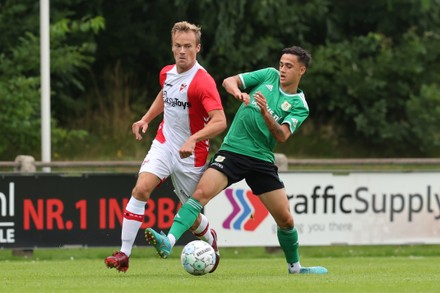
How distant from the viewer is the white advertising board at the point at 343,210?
16.4 metres

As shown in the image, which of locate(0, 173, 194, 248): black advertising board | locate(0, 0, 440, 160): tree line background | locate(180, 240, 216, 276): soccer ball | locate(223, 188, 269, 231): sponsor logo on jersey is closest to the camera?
locate(180, 240, 216, 276): soccer ball

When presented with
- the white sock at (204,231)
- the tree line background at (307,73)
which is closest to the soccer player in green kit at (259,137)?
the white sock at (204,231)

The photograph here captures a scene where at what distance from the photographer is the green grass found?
10.2 m

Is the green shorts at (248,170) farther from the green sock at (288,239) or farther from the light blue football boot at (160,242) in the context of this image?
the light blue football boot at (160,242)

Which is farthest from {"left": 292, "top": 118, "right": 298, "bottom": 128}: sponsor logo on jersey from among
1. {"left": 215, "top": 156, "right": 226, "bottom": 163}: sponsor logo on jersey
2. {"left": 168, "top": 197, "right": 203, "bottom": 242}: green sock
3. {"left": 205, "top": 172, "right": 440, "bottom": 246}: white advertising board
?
{"left": 205, "top": 172, "right": 440, "bottom": 246}: white advertising board

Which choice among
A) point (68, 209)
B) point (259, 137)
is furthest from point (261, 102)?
point (68, 209)

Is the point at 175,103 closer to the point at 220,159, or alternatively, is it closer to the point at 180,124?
the point at 180,124

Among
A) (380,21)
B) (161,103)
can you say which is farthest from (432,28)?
(161,103)

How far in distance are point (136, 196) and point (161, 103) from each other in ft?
3.14

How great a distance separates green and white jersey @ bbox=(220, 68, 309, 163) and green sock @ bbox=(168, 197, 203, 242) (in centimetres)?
61

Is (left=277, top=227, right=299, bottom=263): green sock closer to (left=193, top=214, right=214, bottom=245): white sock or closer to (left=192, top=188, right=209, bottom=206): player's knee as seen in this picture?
(left=193, top=214, right=214, bottom=245): white sock

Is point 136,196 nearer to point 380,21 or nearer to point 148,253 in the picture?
point 148,253

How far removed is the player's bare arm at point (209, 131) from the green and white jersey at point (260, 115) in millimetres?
336

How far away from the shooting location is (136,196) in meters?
11.4
